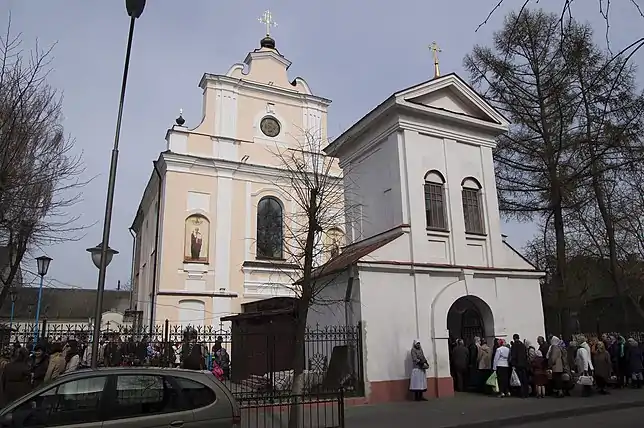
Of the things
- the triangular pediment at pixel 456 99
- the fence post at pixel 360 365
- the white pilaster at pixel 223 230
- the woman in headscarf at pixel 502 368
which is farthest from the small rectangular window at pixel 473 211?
the white pilaster at pixel 223 230

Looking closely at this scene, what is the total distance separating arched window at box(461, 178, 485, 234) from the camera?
17359 mm

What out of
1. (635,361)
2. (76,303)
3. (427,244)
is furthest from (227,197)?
(76,303)

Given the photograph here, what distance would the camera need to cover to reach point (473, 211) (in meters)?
17.6

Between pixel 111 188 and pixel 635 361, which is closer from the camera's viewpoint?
pixel 111 188

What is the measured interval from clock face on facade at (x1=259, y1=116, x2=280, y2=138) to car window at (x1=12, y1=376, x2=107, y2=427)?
1009 inches

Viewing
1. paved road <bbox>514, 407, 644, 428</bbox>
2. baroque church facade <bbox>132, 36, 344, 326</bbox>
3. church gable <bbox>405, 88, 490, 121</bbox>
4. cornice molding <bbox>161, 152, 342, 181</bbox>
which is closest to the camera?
paved road <bbox>514, 407, 644, 428</bbox>

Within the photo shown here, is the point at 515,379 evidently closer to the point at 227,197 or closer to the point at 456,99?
the point at 456,99

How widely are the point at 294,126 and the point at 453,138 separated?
1603 cm

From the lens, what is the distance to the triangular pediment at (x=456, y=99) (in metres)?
17.4

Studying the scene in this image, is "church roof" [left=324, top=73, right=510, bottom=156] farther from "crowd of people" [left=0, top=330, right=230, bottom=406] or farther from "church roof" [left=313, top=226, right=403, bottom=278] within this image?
"crowd of people" [left=0, top=330, right=230, bottom=406]

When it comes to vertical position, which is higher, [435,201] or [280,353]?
[435,201]

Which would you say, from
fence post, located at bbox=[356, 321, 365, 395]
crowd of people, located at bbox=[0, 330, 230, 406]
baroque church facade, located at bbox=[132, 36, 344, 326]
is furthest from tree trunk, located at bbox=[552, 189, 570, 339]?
crowd of people, located at bbox=[0, 330, 230, 406]

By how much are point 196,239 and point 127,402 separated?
2185 cm

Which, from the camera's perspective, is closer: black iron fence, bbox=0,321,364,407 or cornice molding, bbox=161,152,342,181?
black iron fence, bbox=0,321,364,407
